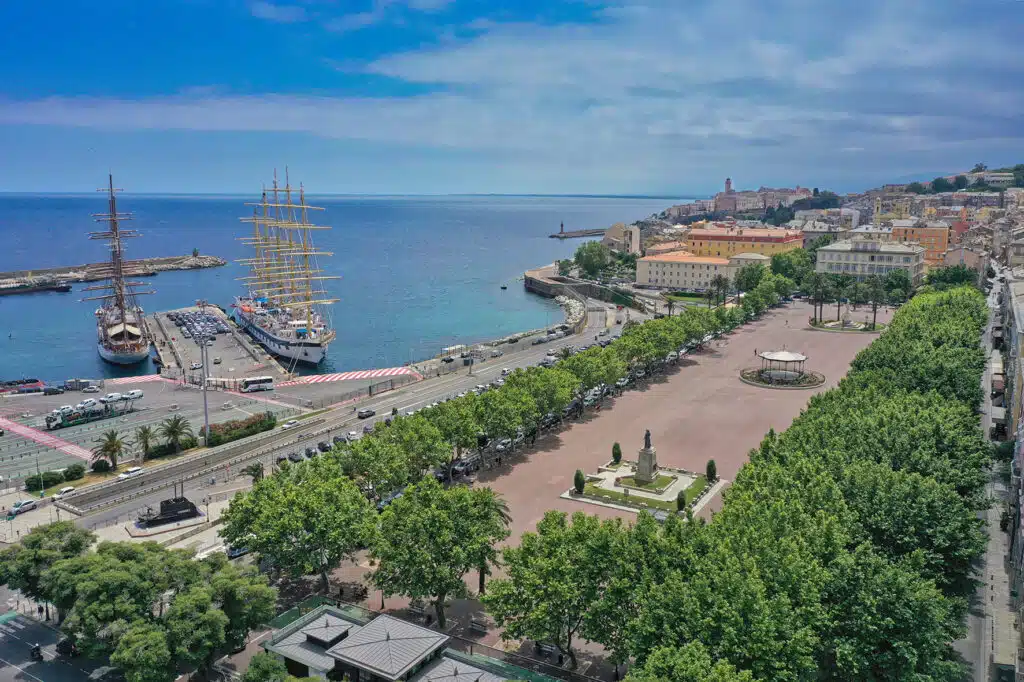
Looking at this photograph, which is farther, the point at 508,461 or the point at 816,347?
the point at 816,347

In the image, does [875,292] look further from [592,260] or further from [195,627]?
[195,627]

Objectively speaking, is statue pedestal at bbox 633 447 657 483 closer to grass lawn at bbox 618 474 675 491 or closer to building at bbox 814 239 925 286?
grass lawn at bbox 618 474 675 491

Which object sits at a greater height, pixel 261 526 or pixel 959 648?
pixel 261 526

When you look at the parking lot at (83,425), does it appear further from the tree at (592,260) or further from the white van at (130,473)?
the tree at (592,260)

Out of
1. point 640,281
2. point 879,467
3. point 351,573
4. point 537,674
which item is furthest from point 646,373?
point 640,281

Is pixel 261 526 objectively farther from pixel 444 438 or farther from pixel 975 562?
pixel 975 562

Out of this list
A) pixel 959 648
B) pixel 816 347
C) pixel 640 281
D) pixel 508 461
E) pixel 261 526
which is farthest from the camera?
pixel 640 281
